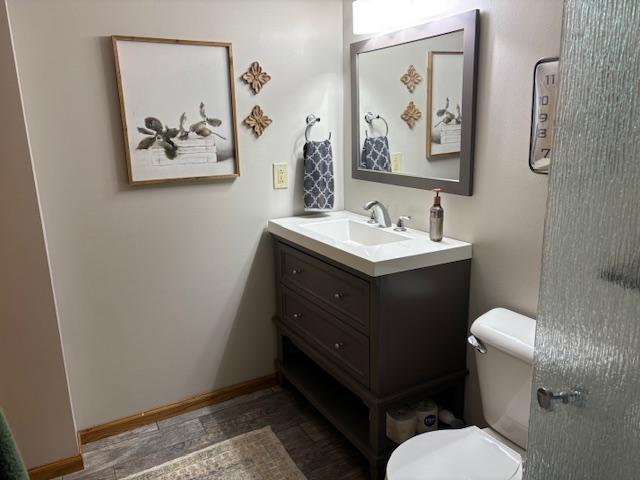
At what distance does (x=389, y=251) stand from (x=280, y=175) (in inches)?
33.7

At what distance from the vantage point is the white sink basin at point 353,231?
2.24m

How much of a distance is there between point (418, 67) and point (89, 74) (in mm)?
1323

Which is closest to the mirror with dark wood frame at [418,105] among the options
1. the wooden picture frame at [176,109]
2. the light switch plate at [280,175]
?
the light switch plate at [280,175]

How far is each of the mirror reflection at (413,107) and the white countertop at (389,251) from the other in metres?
0.27

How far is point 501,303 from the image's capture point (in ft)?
6.08

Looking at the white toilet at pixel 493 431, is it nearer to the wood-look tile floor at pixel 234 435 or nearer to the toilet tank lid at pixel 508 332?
the toilet tank lid at pixel 508 332

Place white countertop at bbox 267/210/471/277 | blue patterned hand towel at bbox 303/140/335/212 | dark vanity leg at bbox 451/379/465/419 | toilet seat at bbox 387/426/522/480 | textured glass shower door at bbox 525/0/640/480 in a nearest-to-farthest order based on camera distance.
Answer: textured glass shower door at bbox 525/0/640/480 → toilet seat at bbox 387/426/522/480 → white countertop at bbox 267/210/471/277 → dark vanity leg at bbox 451/379/465/419 → blue patterned hand towel at bbox 303/140/335/212

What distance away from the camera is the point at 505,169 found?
1.76 m

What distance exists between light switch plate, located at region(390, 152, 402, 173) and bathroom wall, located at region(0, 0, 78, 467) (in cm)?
145

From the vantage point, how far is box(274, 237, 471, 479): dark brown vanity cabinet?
184 cm

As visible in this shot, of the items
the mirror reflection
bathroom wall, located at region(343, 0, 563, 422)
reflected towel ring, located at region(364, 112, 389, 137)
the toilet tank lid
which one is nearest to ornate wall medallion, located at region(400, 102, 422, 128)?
the mirror reflection

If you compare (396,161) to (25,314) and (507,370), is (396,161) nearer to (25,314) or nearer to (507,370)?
(507,370)

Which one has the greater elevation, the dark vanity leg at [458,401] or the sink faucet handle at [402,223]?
the sink faucet handle at [402,223]

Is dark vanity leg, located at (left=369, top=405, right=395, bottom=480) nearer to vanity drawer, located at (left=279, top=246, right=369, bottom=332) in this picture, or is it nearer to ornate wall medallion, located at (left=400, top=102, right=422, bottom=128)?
vanity drawer, located at (left=279, top=246, right=369, bottom=332)
